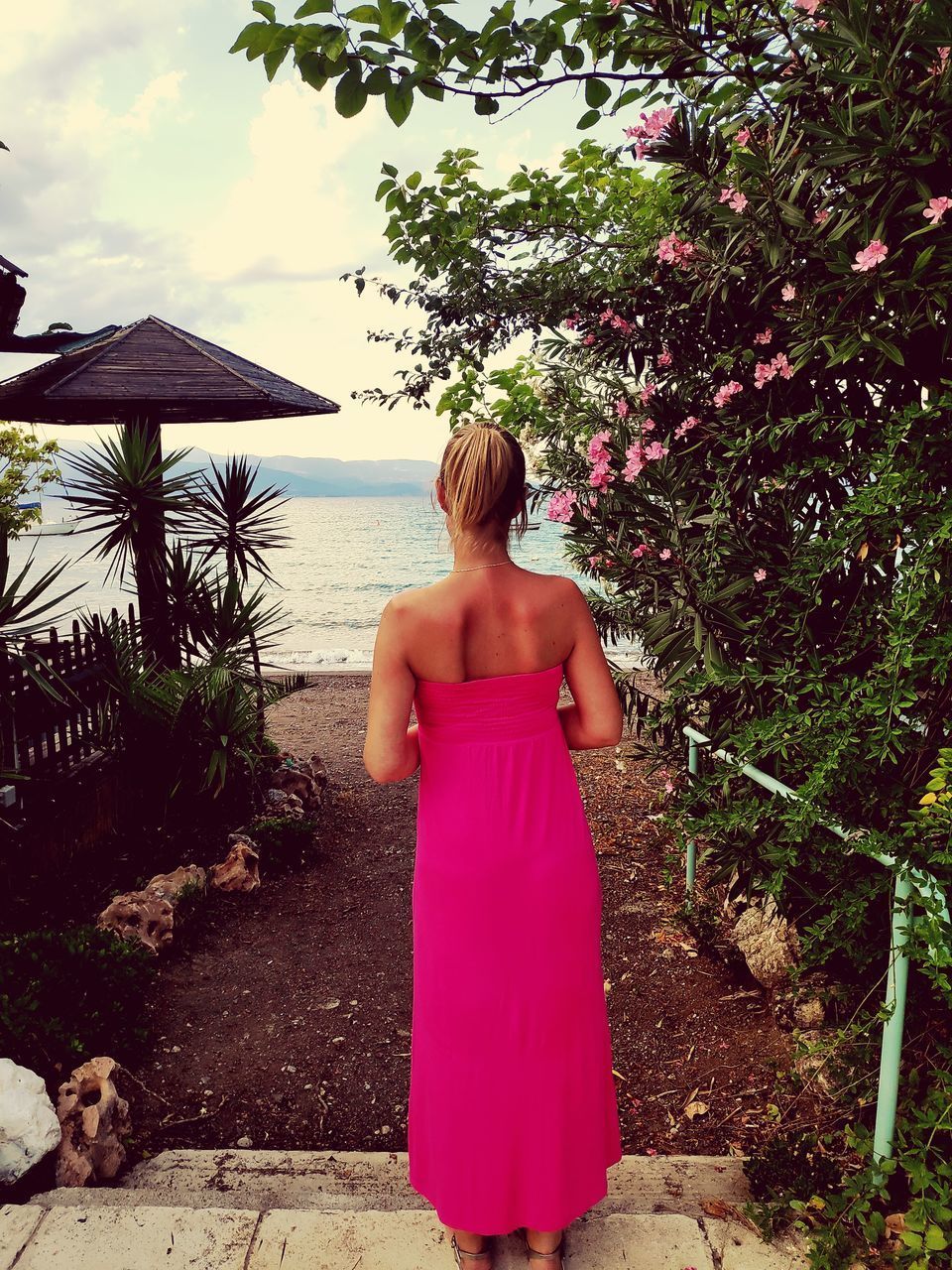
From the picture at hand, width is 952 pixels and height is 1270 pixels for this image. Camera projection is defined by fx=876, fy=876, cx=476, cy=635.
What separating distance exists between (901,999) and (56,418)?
7.19 meters

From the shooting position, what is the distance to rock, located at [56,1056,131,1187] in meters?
2.89

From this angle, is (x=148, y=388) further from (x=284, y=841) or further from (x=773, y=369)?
(x=773, y=369)

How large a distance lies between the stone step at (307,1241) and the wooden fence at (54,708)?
264 centimetres

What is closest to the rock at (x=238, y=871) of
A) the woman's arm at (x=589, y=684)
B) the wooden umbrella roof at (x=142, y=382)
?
the wooden umbrella roof at (x=142, y=382)

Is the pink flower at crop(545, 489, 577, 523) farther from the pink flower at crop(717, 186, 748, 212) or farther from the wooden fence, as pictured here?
the wooden fence

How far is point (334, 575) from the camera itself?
159ft

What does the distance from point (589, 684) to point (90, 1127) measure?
2.34m

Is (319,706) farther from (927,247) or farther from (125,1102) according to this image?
(927,247)

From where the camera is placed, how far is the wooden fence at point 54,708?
5.06 m

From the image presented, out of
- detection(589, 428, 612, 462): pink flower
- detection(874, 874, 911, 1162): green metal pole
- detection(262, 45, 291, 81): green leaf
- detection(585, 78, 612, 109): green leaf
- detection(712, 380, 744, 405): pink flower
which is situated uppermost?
detection(585, 78, 612, 109): green leaf

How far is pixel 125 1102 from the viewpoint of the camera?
3.30 meters

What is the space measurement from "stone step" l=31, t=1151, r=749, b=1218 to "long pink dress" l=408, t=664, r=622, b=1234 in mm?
511

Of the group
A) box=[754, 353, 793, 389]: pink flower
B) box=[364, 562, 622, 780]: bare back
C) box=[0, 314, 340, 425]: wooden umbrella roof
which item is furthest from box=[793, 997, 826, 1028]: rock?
box=[0, 314, 340, 425]: wooden umbrella roof

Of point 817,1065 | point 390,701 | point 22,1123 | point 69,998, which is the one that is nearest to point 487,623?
point 390,701
